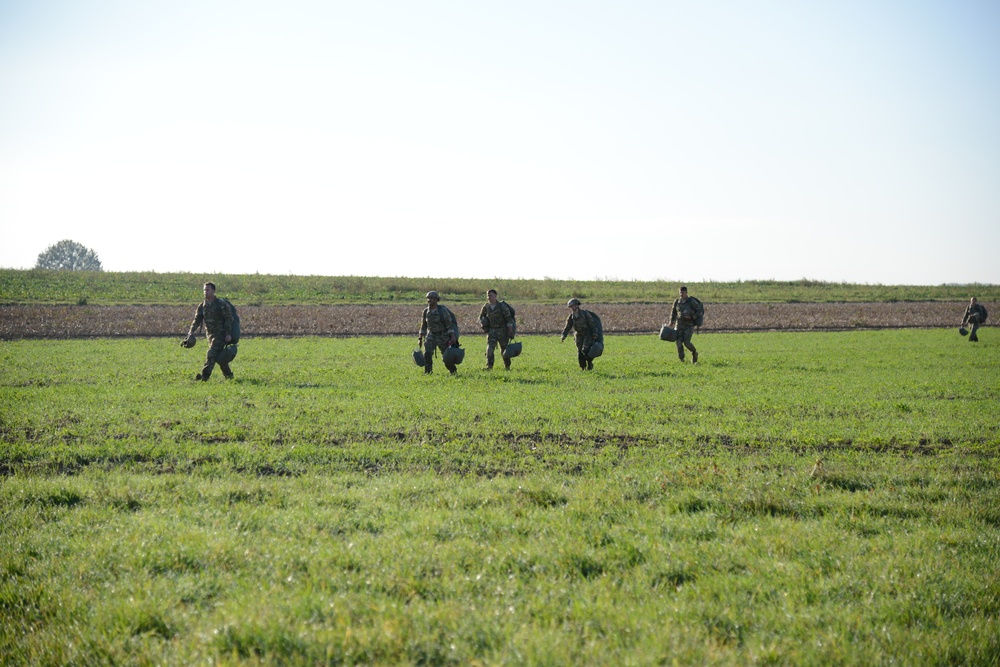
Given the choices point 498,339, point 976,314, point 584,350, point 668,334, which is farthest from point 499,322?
point 976,314

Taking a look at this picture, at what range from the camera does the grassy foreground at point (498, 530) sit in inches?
193

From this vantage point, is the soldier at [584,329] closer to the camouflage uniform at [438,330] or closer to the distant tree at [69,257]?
Result: the camouflage uniform at [438,330]

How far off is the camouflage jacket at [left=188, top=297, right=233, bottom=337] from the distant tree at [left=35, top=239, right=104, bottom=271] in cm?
13722

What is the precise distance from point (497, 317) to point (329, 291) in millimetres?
50166

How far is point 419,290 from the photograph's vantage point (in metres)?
70.8

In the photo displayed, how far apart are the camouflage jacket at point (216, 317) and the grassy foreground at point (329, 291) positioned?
117ft

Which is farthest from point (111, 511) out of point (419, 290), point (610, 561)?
point (419, 290)

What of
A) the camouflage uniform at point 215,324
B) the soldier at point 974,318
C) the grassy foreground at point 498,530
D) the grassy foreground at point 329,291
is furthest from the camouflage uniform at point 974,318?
the camouflage uniform at point 215,324

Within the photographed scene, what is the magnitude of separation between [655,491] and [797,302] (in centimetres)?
6222

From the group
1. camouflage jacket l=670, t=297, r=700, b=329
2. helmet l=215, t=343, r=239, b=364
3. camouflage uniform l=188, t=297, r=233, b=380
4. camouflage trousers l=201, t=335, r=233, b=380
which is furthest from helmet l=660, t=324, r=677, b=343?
camouflage trousers l=201, t=335, r=233, b=380

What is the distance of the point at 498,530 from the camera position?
23.2 feet

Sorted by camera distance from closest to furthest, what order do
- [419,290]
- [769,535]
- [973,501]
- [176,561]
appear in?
[176,561], [769,535], [973,501], [419,290]

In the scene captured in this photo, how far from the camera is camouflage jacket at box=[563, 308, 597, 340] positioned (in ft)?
71.6

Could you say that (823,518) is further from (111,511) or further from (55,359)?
(55,359)
